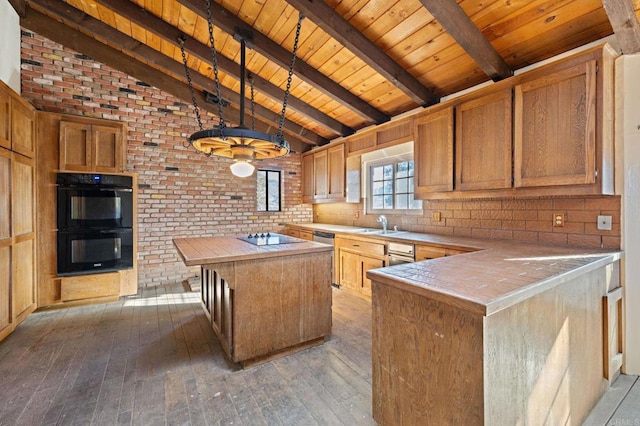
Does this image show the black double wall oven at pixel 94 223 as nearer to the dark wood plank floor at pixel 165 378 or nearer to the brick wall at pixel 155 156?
the brick wall at pixel 155 156

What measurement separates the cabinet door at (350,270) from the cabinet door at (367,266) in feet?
0.19

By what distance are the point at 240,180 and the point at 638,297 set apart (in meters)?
4.81

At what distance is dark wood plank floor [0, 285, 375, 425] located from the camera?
5.43 ft

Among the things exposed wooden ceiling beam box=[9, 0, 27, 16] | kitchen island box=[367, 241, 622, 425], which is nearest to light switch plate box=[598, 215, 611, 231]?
kitchen island box=[367, 241, 622, 425]

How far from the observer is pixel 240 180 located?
4938 millimetres

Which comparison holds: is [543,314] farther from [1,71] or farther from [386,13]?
[1,71]

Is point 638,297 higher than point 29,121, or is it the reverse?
point 29,121

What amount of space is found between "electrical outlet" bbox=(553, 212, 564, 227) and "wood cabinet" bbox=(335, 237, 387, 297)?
1.55 m

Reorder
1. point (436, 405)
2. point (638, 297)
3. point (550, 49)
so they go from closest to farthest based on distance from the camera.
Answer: point (436, 405) < point (638, 297) < point (550, 49)

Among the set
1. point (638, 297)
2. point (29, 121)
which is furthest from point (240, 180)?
point (638, 297)

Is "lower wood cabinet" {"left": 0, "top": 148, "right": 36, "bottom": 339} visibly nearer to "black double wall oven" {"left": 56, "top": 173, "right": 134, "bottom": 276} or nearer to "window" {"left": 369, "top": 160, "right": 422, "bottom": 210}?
"black double wall oven" {"left": 56, "top": 173, "right": 134, "bottom": 276}

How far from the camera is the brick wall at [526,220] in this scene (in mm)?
2117

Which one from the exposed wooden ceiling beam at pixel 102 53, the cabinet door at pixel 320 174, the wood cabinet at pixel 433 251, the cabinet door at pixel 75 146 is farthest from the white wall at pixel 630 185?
the cabinet door at pixel 75 146

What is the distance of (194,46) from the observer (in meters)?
3.36
